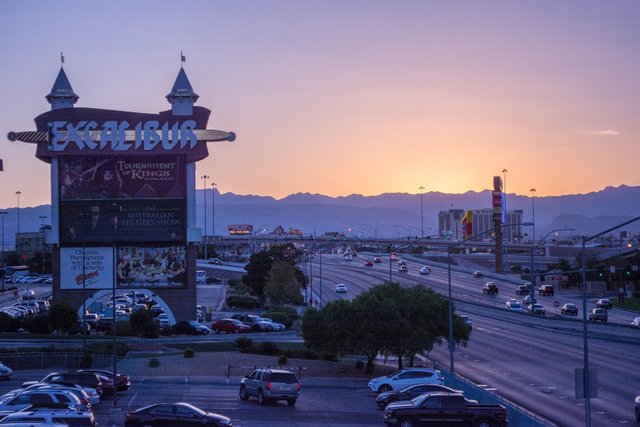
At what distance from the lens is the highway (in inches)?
1371

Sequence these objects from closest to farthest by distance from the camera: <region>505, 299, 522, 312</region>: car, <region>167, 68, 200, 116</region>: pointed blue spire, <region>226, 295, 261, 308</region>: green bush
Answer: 1. <region>167, 68, 200, 116</region>: pointed blue spire
2. <region>505, 299, 522, 312</region>: car
3. <region>226, 295, 261, 308</region>: green bush

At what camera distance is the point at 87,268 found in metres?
67.9

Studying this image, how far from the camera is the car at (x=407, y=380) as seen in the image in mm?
36938

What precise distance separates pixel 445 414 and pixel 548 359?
79.7ft

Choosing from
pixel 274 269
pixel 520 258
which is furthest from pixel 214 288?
pixel 520 258

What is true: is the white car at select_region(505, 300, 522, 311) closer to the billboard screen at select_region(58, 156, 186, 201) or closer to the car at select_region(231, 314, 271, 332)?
the car at select_region(231, 314, 271, 332)

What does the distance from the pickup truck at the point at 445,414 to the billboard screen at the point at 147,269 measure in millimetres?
42259

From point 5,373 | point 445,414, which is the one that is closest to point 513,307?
point 5,373

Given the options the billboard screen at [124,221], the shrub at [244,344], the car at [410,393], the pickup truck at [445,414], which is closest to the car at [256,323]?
the billboard screen at [124,221]

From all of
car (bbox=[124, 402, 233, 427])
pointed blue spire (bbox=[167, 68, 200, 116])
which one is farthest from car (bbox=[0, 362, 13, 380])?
pointed blue spire (bbox=[167, 68, 200, 116])

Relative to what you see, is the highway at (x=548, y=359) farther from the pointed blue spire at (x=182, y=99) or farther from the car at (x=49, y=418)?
the pointed blue spire at (x=182, y=99)

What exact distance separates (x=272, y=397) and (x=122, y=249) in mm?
37245

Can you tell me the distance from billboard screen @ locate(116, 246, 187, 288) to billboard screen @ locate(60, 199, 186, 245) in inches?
41.3

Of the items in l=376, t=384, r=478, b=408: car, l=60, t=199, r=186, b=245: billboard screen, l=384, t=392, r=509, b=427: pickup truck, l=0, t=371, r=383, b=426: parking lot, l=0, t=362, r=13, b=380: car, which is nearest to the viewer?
l=384, t=392, r=509, b=427: pickup truck
